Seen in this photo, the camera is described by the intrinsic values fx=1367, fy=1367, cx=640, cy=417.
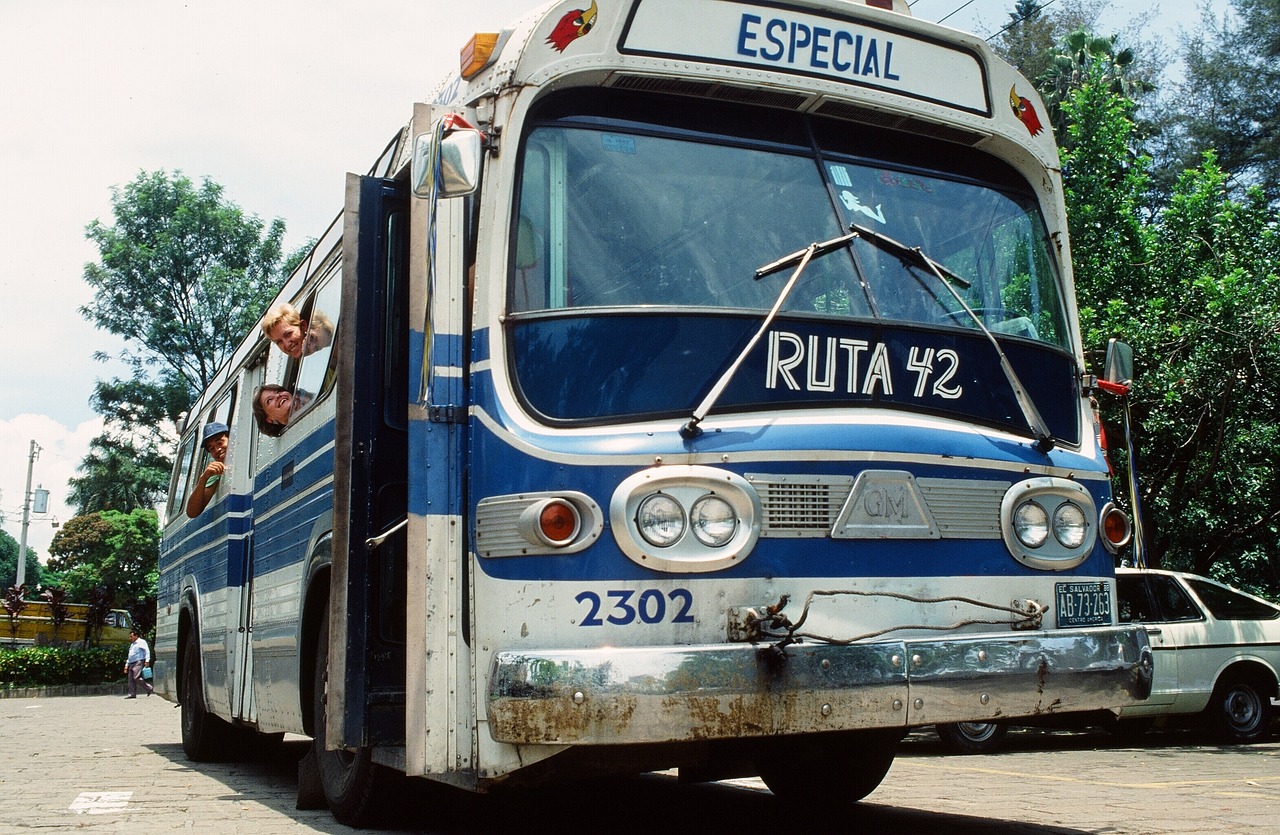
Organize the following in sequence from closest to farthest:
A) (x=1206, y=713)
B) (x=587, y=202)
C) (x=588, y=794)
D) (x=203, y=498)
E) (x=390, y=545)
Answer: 1. (x=587, y=202)
2. (x=390, y=545)
3. (x=588, y=794)
4. (x=203, y=498)
5. (x=1206, y=713)

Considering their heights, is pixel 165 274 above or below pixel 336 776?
above

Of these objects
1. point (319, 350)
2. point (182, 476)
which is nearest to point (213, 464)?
point (182, 476)

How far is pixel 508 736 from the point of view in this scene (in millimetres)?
4289

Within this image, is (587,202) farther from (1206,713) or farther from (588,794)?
(1206,713)

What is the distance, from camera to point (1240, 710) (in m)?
13.0

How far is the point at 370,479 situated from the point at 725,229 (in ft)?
5.48

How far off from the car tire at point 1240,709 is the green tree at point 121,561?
103 feet

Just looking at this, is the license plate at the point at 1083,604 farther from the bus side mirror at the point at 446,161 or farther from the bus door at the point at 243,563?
the bus door at the point at 243,563

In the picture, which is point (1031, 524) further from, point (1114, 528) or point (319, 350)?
point (319, 350)

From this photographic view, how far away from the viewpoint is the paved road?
21.1ft

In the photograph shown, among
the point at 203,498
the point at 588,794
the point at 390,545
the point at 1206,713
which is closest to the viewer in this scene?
the point at 390,545

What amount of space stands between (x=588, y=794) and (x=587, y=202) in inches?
167

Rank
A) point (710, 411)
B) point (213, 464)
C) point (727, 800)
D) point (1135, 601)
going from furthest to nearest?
point (1135, 601) < point (213, 464) < point (727, 800) < point (710, 411)

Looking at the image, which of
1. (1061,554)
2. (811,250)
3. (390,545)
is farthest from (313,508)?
(1061,554)
